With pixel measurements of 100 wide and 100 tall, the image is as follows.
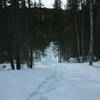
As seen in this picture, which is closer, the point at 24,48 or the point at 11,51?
the point at 11,51

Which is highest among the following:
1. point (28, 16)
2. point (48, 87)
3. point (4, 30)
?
point (28, 16)

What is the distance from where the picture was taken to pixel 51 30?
1522 inches

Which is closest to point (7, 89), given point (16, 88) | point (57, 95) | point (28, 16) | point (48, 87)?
point (16, 88)

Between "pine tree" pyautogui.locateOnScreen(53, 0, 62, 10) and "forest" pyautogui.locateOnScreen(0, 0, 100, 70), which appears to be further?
"pine tree" pyautogui.locateOnScreen(53, 0, 62, 10)

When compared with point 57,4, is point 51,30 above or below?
below

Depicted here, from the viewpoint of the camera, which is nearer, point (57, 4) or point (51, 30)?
point (57, 4)

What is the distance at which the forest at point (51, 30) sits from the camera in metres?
14.4

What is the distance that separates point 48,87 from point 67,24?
23220 millimetres

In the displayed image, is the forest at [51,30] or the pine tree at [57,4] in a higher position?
the pine tree at [57,4]

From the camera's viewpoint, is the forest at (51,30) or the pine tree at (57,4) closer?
the forest at (51,30)

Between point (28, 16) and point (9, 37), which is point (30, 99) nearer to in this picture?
point (9, 37)

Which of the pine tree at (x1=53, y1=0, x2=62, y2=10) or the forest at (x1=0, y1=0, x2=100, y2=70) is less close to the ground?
the pine tree at (x1=53, y1=0, x2=62, y2=10)

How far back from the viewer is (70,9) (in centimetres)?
2691

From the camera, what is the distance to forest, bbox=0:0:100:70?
567 inches
